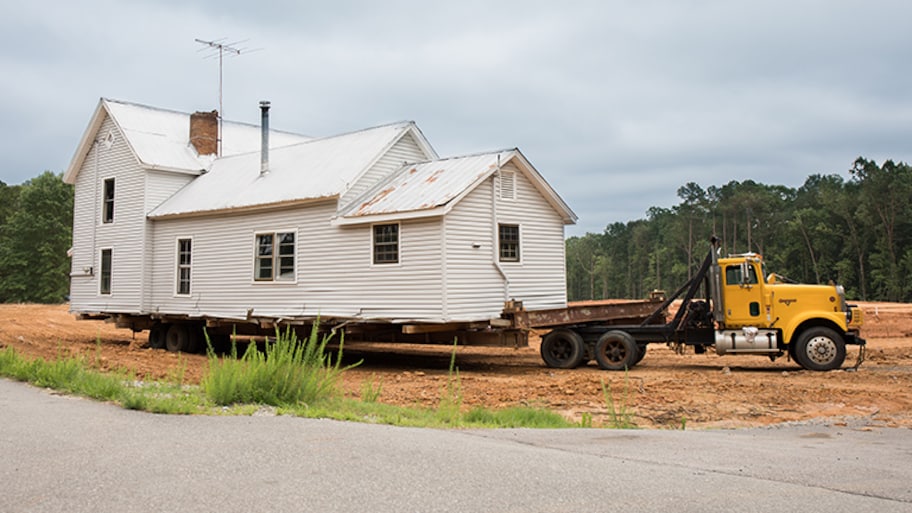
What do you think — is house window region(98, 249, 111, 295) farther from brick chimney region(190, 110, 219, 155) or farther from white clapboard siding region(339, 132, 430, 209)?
white clapboard siding region(339, 132, 430, 209)

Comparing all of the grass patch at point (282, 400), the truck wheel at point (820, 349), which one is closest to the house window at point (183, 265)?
the grass patch at point (282, 400)

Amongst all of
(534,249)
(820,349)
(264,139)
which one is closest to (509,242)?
(534,249)

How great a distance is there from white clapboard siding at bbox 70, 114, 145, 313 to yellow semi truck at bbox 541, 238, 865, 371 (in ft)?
45.9

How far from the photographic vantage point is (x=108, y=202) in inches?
993

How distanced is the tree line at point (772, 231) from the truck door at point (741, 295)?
43270 mm

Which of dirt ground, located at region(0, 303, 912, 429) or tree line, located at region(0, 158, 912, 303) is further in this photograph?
tree line, located at region(0, 158, 912, 303)

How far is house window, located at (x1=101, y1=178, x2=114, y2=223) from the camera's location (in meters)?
25.1

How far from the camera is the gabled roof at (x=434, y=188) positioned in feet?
56.1

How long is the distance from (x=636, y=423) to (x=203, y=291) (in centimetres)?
1506

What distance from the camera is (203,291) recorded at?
2203cm

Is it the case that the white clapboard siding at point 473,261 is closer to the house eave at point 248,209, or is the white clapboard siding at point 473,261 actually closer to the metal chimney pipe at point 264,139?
the house eave at point 248,209

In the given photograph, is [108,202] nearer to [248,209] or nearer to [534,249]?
[248,209]

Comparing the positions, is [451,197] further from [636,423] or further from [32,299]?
[32,299]

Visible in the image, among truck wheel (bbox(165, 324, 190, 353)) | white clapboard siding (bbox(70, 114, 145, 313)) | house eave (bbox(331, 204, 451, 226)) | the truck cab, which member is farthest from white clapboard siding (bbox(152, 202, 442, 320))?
the truck cab
